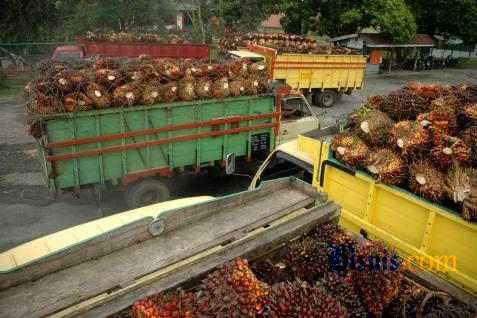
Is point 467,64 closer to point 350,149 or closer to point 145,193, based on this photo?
point 145,193

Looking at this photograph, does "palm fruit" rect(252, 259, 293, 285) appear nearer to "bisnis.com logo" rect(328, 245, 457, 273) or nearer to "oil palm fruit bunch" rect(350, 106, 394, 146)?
"bisnis.com logo" rect(328, 245, 457, 273)

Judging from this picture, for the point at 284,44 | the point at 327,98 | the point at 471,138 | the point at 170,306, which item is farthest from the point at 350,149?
the point at 284,44

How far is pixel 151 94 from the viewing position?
7.21 m

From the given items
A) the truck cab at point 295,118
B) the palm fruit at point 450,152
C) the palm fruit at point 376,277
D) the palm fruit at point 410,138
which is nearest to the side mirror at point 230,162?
the truck cab at point 295,118

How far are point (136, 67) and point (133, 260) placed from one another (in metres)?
5.54

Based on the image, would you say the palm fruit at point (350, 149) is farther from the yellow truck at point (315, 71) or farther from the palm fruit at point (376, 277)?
the yellow truck at point (315, 71)

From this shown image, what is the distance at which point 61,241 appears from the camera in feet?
13.3

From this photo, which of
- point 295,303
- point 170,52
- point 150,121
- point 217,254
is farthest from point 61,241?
point 170,52

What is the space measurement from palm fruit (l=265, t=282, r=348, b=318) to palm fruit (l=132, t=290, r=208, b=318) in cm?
45

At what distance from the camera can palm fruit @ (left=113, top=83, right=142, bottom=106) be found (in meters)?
6.95

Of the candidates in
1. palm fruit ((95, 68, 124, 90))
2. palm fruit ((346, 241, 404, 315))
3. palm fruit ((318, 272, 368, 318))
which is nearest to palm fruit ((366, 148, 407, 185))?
palm fruit ((346, 241, 404, 315))

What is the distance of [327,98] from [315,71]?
1706 millimetres

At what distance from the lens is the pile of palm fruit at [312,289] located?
2.42 m

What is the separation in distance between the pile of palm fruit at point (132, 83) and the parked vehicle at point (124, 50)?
27.4 feet
